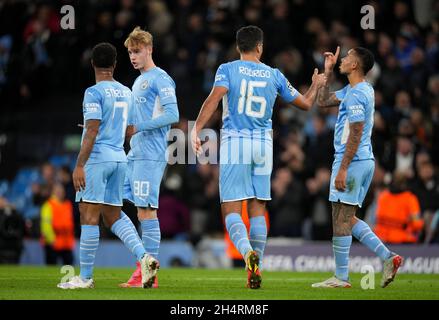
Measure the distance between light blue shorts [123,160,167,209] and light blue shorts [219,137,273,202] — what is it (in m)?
0.78

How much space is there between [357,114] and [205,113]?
167cm

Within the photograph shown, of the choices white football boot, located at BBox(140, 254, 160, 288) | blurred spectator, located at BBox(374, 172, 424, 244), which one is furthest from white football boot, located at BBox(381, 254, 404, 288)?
blurred spectator, located at BBox(374, 172, 424, 244)

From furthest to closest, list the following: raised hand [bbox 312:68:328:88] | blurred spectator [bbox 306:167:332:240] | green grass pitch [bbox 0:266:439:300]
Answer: blurred spectator [bbox 306:167:332:240] < raised hand [bbox 312:68:328:88] < green grass pitch [bbox 0:266:439:300]

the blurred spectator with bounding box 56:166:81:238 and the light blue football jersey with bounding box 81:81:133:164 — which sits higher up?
the light blue football jersey with bounding box 81:81:133:164

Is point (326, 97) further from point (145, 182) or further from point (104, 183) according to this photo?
point (104, 183)

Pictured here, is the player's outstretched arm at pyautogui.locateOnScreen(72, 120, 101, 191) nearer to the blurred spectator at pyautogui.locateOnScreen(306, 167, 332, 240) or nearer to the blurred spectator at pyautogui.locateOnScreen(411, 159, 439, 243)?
the blurred spectator at pyautogui.locateOnScreen(411, 159, 439, 243)

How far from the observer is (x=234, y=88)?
11.7 meters

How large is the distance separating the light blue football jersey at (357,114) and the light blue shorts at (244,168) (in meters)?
0.83

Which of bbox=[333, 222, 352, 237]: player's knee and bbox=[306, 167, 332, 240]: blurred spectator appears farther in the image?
bbox=[306, 167, 332, 240]: blurred spectator

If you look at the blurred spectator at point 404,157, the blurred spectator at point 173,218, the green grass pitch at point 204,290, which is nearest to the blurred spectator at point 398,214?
the blurred spectator at point 404,157

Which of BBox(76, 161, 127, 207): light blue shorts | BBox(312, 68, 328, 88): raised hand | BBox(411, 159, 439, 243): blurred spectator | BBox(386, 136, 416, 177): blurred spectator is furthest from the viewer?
BBox(386, 136, 416, 177): blurred spectator

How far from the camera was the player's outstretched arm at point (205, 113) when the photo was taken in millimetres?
11273

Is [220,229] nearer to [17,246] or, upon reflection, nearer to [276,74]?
[17,246]

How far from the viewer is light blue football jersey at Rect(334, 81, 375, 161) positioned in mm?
11648
